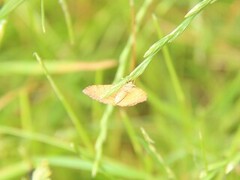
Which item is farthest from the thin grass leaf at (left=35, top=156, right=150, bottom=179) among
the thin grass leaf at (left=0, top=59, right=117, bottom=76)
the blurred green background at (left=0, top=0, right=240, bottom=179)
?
the thin grass leaf at (left=0, top=59, right=117, bottom=76)

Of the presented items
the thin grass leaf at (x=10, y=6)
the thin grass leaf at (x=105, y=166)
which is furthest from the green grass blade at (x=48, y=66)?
the thin grass leaf at (x=10, y=6)

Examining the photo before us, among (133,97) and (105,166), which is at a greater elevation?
(105,166)

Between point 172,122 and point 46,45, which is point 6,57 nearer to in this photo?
point 46,45

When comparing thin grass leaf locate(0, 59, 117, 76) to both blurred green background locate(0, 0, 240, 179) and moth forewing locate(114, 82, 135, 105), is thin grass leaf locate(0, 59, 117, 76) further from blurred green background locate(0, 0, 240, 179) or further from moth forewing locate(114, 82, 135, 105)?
moth forewing locate(114, 82, 135, 105)

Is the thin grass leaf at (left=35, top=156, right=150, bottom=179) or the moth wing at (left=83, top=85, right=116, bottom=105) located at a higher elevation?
the thin grass leaf at (left=35, top=156, right=150, bottom=179)

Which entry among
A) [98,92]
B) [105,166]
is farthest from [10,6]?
[105,166]

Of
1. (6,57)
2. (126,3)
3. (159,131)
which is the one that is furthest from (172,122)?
(6,57)

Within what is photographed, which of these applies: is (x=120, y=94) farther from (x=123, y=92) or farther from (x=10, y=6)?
(x=10, y=6)

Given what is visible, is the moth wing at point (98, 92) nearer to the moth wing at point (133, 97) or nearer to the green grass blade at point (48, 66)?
the moth wing at point (133, 97)
